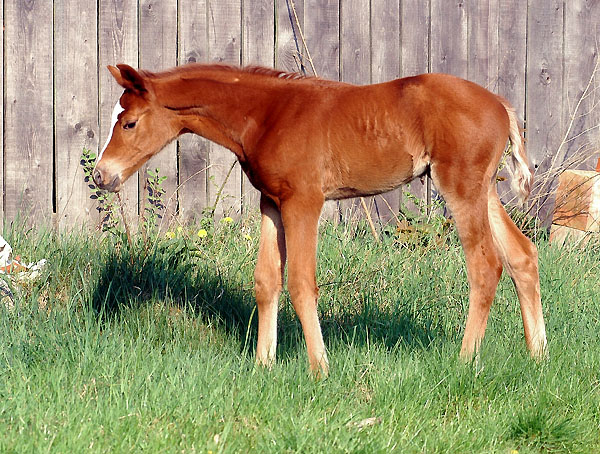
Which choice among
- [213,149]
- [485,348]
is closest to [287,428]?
[485,348]

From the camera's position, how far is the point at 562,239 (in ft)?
23.2

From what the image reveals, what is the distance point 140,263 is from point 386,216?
251 centimetres

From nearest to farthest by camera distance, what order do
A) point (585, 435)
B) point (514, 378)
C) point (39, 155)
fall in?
point (585, 435)
point (514, 378)
point (39, 155)

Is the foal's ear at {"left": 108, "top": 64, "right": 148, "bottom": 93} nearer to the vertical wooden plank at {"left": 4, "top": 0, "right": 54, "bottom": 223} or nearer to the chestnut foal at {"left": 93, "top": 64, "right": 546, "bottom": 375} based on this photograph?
the chestnut foal at {"left": 93, "top": 64, "right": 546, "bottom": 375}

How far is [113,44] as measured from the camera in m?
6.35

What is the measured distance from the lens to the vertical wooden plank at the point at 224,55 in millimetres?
6574

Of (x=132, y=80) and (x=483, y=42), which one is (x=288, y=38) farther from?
(x=132, y=80)

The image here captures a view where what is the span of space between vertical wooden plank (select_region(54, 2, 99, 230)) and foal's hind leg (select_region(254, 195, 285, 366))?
2373mm

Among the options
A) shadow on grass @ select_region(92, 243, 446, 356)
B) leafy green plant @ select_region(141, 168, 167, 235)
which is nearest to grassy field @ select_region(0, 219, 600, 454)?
shadow on grass @ select_region(92, 243, 446, 356)

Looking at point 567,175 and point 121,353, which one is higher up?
point 567,175

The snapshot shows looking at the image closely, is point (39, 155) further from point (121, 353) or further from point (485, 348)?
point (485, 348)

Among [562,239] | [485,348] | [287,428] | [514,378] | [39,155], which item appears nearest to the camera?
[287,428]

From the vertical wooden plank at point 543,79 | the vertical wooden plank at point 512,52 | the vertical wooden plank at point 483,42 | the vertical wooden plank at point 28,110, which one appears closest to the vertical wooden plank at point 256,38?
the vertical wooden plank at point 28,110

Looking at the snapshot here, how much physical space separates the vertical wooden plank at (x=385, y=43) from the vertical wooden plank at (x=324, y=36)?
317mm
